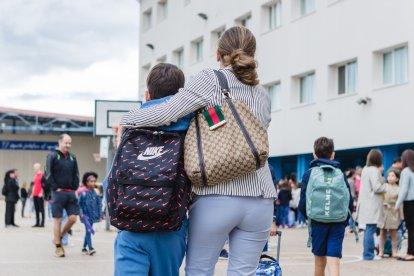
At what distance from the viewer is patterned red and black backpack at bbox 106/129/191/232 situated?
3785 mm

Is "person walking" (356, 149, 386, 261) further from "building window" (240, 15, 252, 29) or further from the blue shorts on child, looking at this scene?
"building window" (240, 15, 252, 29)

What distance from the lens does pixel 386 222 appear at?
493 inches

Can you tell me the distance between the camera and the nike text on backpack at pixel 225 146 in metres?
3.79

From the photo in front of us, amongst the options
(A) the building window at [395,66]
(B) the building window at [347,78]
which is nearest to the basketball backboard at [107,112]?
(A) the building window at [395,66]

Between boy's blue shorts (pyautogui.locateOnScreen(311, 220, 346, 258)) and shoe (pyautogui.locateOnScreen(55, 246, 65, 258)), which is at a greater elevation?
boy's blue shorts (pyautogui.locateOnScreen(311, 220, 346, 258))

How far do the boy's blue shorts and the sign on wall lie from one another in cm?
5931

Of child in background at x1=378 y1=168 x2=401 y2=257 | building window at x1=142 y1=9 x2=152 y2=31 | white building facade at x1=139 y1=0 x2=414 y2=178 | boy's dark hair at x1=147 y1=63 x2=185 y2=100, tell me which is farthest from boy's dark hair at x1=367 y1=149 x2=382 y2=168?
building window at x1=142 y1=9 x2=152 y2=31

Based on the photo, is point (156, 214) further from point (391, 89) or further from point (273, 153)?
point (273, 153)

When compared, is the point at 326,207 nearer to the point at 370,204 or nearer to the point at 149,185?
the point at 149,185

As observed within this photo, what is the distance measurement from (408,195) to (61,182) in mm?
5556

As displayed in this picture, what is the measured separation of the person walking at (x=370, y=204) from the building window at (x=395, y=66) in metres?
12.4

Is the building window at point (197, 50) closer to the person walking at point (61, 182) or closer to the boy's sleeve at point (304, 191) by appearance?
the person walking at point (61, 182)

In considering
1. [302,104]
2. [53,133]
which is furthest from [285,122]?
[53,133]

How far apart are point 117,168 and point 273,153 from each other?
1130 inches
